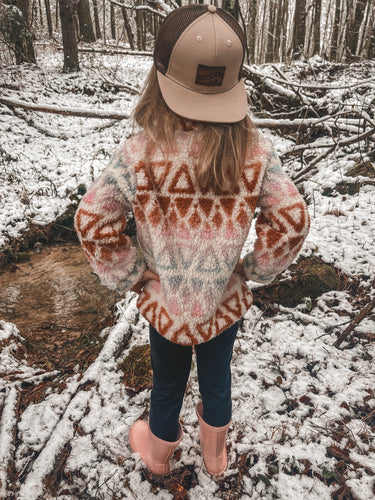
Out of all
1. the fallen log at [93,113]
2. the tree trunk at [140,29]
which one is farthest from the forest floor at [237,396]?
the tree trunk at [140,29]

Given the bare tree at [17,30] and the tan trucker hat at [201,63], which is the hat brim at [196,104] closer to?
the tan trucker hat at [201,63]

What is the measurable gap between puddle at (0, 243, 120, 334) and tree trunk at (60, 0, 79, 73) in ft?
26.1

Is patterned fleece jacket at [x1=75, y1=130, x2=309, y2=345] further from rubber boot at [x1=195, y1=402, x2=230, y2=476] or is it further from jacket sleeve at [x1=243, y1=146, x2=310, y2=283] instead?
rubber boot at [x1=195, y1=402, x2=230, y2=476]

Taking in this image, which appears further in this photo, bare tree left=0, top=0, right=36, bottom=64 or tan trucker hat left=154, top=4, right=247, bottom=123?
bare tree left=0, top=0, right=36, bottom=64

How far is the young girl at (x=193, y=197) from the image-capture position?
1005 millimetres

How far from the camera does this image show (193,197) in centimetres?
109

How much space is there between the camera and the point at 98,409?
2.17m

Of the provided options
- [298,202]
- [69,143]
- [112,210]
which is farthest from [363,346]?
[69,143]

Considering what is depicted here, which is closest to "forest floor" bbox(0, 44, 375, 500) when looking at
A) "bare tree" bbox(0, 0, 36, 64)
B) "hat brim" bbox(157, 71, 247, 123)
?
"hat brim" bbox(157, 71, 247, 123)

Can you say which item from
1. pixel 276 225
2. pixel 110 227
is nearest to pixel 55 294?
pixel 110 227

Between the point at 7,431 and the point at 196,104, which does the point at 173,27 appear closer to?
the point at 196,104

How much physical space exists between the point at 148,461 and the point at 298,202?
1.67 m

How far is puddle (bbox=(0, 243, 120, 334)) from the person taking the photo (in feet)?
11.3

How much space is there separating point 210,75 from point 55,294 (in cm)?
349
